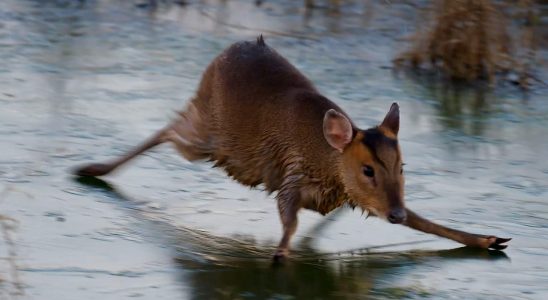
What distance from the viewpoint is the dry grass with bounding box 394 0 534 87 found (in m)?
10.7

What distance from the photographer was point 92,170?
7.64m

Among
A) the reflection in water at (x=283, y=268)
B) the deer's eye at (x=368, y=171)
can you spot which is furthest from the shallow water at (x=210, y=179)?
the deer's eye at (x=368, y=171)

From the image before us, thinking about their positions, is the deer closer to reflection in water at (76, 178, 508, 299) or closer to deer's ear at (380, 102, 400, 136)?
deer's ear at (380, 102, 400, 136)

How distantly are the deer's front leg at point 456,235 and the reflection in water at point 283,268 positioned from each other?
38 millimetres

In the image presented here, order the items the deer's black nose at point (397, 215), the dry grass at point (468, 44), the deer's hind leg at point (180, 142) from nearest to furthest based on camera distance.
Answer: the deer's black nose at point (397, 215) < the deer's hind leg at point (180, 142) < the dry grass at point (468, 44)

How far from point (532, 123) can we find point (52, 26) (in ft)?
14.0

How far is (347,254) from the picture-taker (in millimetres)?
6688

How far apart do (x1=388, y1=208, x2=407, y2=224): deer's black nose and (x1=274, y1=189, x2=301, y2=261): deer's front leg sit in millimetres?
487

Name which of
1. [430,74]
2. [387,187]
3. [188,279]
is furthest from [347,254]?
[430,74]

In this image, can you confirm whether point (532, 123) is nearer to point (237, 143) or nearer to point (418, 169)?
point (418, 169)

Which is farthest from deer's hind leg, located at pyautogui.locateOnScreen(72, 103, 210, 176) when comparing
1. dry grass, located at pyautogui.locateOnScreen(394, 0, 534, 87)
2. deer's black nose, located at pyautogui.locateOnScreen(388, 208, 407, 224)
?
dry grass, located at pyautogui.locateOnScreen(394, 0, 534, 87)

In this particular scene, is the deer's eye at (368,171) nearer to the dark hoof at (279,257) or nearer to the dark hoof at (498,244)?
the dark hoof at (279,257)

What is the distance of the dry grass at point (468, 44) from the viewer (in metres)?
10.7

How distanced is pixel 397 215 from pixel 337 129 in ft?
1.73
